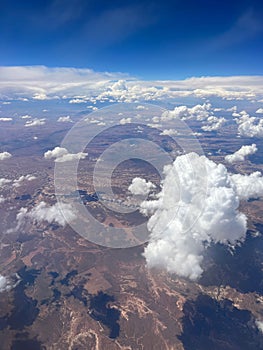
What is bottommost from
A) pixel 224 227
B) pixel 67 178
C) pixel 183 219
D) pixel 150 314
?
pixel 67 178

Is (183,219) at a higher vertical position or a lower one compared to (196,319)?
higher

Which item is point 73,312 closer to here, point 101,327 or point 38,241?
point 101,327

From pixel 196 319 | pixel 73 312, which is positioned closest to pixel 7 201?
pixel 73 312

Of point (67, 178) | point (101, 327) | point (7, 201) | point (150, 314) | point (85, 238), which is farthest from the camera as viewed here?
point (67, 178)

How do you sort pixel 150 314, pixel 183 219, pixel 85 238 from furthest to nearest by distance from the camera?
pixel 85 238 → pixel 183 219 → pixel 150 314

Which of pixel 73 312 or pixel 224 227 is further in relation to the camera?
pixel 224 227

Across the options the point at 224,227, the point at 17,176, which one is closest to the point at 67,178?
the point at 17,176

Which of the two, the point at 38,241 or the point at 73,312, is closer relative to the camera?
the point at 73,312

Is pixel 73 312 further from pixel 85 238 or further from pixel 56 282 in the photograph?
pixel 85 238

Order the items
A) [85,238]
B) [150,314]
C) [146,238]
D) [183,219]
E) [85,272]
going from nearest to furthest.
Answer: [150,314] < [183,219] < [85,272] < [146,238] < [85,238]
